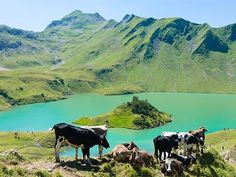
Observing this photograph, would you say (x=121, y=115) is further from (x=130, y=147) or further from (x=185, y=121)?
(x=130, y=147)

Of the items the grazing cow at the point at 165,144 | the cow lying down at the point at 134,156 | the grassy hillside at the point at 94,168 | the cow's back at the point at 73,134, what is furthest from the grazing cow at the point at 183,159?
the cow's back at the point at 73,134

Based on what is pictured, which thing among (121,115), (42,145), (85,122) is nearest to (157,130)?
(121,115)

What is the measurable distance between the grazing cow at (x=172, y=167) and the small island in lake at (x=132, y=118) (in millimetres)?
144502

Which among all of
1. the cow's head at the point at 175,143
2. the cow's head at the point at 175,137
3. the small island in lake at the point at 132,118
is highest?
the cow's head at the point at 175,137

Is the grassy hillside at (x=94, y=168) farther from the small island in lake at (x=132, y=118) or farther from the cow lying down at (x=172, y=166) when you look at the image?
the small island in lake at (x=132, y=118)

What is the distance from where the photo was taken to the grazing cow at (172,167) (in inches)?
861

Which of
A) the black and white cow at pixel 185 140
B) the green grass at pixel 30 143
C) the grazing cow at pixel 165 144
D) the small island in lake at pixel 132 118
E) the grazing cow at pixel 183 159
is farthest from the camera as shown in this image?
the small island in lake at pixel 132 118

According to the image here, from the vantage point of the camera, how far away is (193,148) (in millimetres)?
26125

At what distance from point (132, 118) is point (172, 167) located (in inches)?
6035

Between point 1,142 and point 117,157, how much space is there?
11168 centimetres

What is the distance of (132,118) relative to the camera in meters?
175

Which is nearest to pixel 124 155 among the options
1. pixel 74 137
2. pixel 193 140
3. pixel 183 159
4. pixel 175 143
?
pixel 74 137

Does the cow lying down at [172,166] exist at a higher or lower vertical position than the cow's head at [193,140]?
lower

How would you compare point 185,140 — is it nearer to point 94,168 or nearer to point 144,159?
point 144,159
